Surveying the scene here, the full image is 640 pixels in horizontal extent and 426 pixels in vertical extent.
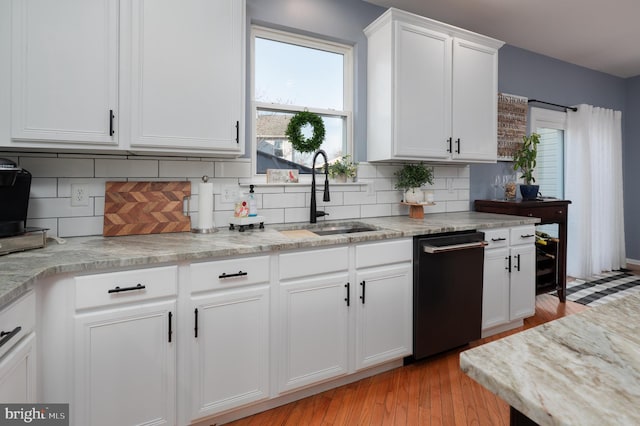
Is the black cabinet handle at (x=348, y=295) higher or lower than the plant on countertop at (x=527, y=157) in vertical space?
lower

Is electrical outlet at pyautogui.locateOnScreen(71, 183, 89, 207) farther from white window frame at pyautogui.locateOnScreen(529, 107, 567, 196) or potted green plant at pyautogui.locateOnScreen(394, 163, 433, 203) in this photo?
white window frame at pyautogui.locateOnScreen(529, 107, 567, 196)

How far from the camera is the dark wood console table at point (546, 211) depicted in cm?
318

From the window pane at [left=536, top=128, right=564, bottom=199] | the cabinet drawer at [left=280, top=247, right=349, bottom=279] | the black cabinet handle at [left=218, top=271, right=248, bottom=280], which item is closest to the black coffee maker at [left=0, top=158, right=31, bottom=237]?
the black cabinet handle at [left=218, top=271, right=248, bottom=280]

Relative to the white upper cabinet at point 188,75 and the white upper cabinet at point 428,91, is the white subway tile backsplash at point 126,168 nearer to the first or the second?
the white upper cabinet at point 188,75

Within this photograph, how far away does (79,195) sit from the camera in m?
1.97

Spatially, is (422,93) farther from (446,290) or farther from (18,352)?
(18,352)

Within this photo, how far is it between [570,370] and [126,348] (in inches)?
62.4

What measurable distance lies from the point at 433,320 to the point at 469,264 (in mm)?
472

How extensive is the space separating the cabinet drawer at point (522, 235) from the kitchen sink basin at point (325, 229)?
118 cm

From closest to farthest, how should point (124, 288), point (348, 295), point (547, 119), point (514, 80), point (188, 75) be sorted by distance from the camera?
point (124, 288) → point (188, 75) → point (348, 295) → point (514, 80) → point (547, 119)

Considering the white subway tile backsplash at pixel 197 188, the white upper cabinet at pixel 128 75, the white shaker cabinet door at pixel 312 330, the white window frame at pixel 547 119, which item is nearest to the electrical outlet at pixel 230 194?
the white subway tile backsplash at pixel 197 188

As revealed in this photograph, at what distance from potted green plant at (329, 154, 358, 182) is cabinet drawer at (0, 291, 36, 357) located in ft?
6.52

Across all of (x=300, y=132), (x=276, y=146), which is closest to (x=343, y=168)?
(x=300, y=132)

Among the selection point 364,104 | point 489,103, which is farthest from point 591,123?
point 364,104
